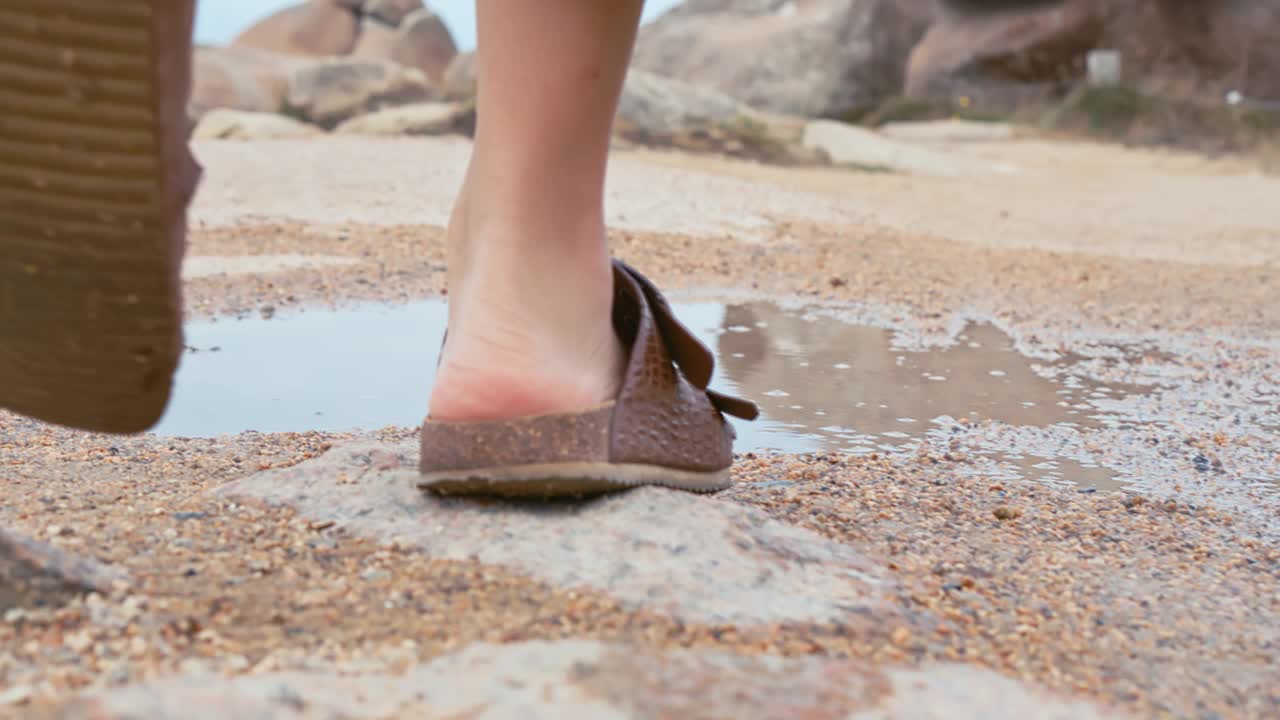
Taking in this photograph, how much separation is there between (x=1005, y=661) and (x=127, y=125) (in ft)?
2.32

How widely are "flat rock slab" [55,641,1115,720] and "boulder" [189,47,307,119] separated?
1402 centimetres

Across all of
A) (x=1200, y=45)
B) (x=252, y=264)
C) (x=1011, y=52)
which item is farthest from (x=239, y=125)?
(x=1200, y=45)

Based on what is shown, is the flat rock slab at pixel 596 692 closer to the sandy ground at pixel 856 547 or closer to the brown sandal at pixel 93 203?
the sandy ground at pixel 856 547

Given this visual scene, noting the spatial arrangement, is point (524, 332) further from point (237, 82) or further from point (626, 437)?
point (237, 82)

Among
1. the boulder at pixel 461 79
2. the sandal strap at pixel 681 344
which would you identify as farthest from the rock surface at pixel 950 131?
the sandal strap at pixel 681 344

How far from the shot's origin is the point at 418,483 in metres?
1.24

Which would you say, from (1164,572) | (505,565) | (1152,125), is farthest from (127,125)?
(1152,125)

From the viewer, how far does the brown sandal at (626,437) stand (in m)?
1.19

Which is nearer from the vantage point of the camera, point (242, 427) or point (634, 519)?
point (634, 519)

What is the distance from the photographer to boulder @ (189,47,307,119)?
47.4 ft

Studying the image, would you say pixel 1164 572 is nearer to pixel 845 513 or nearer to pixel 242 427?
pixel 845 513

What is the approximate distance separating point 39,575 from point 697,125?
787cm

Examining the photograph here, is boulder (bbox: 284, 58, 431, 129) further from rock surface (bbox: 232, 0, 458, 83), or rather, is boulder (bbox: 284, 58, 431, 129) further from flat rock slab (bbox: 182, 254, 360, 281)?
flat rock slab (bbox: 182, 254, 360, 281)

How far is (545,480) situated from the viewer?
118 cm
